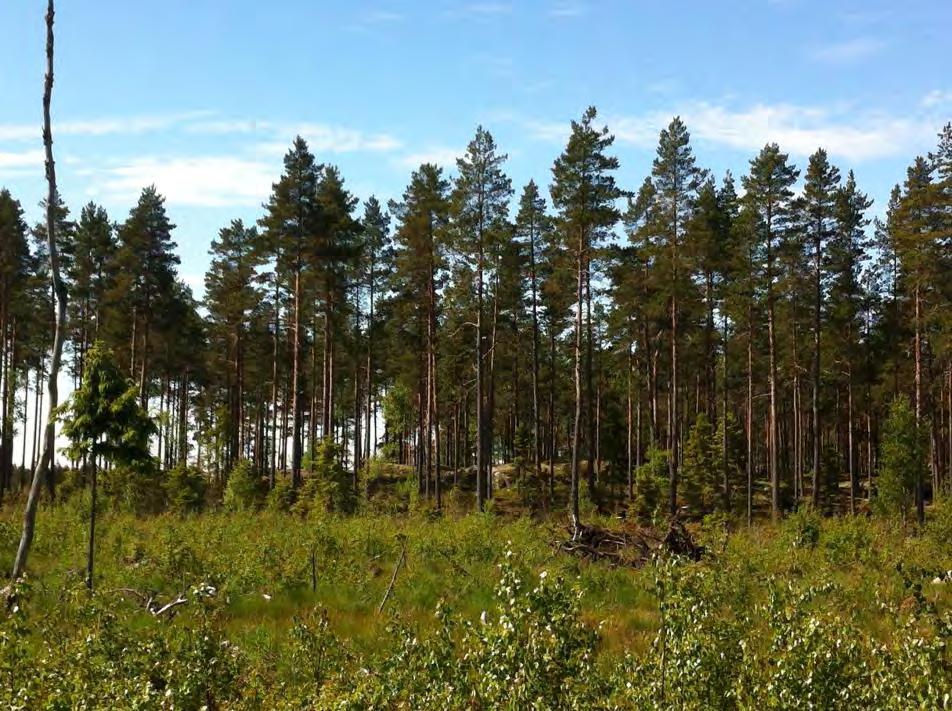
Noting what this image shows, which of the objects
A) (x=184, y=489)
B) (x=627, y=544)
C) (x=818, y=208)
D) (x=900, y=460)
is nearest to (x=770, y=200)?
(x=818, y=208)

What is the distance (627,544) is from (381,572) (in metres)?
6.08

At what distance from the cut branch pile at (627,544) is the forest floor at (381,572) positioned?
1.34 feet

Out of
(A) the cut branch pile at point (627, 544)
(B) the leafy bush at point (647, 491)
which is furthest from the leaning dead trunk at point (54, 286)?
(B) the leafy bush at point (647, 491)

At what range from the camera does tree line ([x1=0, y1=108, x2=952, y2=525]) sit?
31.8m

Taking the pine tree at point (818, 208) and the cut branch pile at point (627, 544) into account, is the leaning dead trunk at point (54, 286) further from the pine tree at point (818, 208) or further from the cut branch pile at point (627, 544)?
the pine tree at point (818, 208)

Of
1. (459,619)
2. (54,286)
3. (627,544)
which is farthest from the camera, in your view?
(627,544)

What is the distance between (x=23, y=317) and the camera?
40750 millimetres

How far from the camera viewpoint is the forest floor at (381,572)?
39.4 feet

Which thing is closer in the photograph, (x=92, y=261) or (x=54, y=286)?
(x=54, y=286)

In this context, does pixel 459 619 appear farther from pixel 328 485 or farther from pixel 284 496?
pixel 284 496

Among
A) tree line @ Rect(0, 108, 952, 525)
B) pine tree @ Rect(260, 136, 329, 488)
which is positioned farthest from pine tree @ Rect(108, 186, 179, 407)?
pine tree @ Rect(260, 136, 329, 488)

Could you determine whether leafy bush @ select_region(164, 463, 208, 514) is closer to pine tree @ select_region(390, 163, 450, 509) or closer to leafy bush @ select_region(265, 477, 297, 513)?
leafy bush @ select_region(265, 477, 297, 513)

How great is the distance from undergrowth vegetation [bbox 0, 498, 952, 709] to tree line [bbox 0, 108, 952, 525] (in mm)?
5618

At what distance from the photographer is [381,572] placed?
54.1ft
